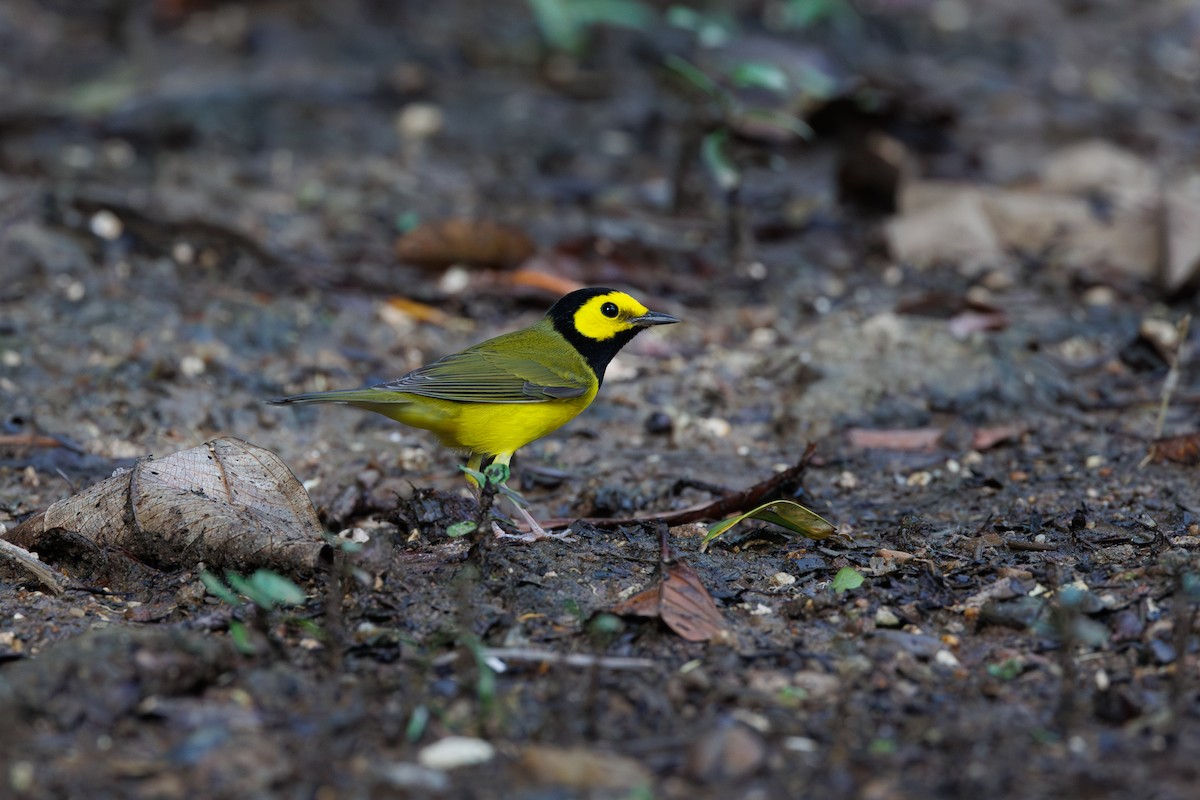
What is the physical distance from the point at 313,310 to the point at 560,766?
4.16 m

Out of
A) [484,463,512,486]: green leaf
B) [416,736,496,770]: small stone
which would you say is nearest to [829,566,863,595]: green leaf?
[484,463,512,486]: green leaf

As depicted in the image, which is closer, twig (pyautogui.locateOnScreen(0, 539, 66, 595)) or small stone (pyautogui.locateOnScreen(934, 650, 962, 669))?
small stone (pyautogui.locateOnScreen(934, 650, 962, 669))

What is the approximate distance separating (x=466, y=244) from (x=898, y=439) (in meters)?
2.70

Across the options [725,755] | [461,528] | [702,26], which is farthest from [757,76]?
[725,755]

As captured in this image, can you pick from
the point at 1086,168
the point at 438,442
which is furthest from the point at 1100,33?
the point at 438,442

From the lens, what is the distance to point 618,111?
9.22m

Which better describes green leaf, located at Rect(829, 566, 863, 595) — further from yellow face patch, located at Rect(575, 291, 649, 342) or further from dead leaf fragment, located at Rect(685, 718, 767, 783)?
yellow face patch, located at Rect(575, 291, 649, 342)

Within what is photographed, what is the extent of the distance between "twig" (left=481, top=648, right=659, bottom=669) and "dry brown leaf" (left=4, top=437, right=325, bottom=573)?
0.79 meters

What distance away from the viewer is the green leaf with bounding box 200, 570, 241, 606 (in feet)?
11.0

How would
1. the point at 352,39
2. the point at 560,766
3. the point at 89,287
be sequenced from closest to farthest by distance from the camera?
1. the point at 560,766
2. the point at 89,287
3. the point at 352,39

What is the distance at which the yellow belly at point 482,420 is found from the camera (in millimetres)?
4766

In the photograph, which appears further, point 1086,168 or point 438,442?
point 1086,168

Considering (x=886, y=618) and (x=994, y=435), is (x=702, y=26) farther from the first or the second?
(x=886, y=618)

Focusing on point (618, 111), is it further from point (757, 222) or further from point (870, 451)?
point (870, 451)
